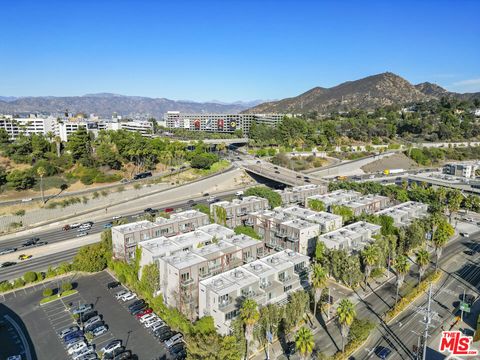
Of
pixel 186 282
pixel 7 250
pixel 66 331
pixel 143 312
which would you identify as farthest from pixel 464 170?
pixel 7 250

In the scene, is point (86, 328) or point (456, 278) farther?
point (456, 278)

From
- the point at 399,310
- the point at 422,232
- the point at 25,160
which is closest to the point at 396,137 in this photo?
the point at 422,232

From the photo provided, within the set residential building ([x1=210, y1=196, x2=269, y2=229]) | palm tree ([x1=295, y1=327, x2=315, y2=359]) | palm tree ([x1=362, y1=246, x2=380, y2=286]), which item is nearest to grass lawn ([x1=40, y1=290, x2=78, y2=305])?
residential building ([x1=210, y1=196, x2=269, y2=229])

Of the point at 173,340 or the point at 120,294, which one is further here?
the point at 120,294

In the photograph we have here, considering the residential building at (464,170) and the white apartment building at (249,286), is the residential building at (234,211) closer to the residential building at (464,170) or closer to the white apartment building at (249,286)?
the white apartment building at (249,286)

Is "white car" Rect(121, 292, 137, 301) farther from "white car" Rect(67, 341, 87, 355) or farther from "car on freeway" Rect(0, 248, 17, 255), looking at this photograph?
"car on freeway" Rect(0, 248, 17, 255)

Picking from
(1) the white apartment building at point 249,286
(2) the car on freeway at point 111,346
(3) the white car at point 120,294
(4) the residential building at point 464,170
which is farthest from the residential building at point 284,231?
(4) the residential building at point 464,170

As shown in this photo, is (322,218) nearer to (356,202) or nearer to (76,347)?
(356,202)

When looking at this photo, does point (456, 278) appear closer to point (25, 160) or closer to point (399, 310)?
point (399, 310)
